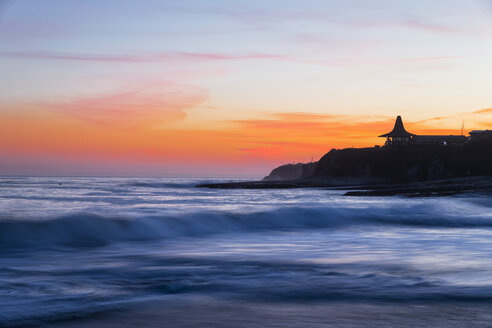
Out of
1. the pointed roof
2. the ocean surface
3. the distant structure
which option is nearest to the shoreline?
the ocean surface

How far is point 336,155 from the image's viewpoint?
90.4 meters

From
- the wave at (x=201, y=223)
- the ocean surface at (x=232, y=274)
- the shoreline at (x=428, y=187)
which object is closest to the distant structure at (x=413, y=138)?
the shoreline at (x=428, y=187)

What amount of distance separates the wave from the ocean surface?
86mm

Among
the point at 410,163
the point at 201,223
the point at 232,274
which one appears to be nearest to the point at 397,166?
the point at 410,163

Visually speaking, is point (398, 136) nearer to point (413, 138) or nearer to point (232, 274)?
point (413, 138)

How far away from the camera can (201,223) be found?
802 inches

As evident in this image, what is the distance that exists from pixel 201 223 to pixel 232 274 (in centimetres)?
1077

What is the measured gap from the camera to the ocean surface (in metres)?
6.39

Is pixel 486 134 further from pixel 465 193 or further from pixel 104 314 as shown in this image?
pixel 104 314

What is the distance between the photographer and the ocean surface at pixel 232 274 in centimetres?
639

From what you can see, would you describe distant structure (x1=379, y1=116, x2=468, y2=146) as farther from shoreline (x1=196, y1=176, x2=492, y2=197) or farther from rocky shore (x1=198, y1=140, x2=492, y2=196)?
shoreline (x1=196, y1=176, x2=492, y2=197)

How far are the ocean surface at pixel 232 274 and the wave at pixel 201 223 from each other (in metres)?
0.09

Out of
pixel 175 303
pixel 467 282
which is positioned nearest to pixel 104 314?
pixel 175 303

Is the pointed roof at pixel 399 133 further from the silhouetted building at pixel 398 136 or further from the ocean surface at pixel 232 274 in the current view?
the ocean surface at pixel 232 274
